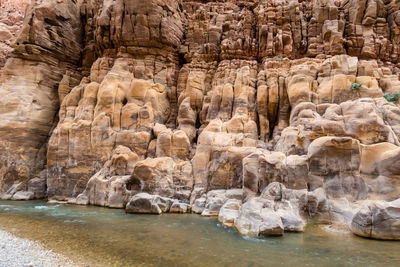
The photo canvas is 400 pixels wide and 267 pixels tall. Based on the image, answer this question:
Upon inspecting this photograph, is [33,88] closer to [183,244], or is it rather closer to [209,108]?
[209,108]

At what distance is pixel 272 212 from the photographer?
37.3 ft

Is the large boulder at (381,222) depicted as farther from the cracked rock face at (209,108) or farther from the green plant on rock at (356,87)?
the green plant on rock at (356,87)

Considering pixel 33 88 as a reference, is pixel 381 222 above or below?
below

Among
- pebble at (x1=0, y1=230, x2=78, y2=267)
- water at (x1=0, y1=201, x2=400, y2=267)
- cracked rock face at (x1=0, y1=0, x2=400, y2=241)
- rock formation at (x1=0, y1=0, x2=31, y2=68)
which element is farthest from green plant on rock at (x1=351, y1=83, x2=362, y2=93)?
rock formation at (x1=0, y1=0, x2=31, y2=68)

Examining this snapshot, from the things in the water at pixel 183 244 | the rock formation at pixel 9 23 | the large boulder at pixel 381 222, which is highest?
the rock formation at pixel 9 23

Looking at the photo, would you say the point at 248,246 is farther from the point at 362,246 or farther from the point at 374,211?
the point at 374,211

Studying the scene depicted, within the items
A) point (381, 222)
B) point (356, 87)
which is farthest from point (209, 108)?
point (381, 222)

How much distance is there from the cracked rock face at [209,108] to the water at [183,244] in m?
1.29

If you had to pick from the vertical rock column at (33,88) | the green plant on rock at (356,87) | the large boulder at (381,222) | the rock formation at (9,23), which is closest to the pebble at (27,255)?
the large boulder at (381,222)

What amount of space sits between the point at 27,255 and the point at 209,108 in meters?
18.1

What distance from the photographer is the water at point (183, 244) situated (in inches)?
302

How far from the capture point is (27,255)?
7586mm

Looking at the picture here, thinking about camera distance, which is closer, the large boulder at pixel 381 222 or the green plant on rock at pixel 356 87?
the large boulder at pixel 381 222

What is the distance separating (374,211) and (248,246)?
5.55 m
